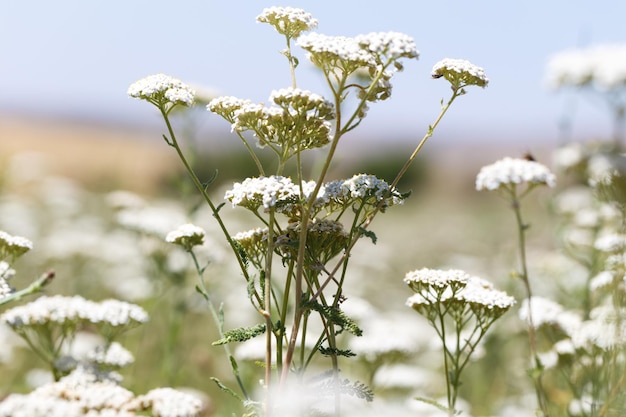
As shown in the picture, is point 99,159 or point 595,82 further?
point 99,159

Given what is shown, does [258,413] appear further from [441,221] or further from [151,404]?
[441,221]

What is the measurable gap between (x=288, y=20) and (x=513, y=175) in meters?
1.35

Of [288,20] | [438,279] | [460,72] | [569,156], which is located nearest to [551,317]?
[438,279]

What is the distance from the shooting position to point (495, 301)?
12.2ft

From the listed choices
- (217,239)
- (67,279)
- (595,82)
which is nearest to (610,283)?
(595,82)

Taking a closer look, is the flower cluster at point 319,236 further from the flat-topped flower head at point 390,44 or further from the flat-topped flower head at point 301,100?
the flat-topped flower head at point 390,44

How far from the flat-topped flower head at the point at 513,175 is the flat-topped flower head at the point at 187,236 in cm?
152

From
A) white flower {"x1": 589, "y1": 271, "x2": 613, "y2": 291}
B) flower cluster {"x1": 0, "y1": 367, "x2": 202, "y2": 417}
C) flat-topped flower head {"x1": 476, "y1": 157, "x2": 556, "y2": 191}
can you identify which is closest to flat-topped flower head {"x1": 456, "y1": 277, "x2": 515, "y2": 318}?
flat-topped flower head {"x1": 476, "y1": 157, "x2": 556, "y2": 191}

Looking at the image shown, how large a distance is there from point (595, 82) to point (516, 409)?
112 inches

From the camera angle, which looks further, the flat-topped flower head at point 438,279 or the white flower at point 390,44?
the flat-topped flower head at point 438,279

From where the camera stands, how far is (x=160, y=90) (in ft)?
11.4

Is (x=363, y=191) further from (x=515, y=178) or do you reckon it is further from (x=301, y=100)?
(x=515, y=178)

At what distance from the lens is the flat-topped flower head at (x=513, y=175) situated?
349cm

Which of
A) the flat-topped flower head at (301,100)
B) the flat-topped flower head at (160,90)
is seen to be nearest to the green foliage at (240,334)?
the flat-topped flower head at (301,100)
